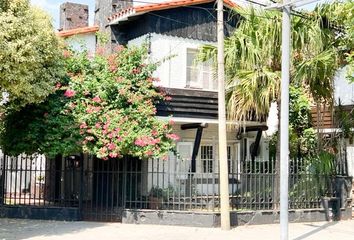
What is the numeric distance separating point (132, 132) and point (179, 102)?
310 centimetres

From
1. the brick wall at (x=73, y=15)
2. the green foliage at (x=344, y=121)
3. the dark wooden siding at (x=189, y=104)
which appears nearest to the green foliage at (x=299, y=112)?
the green foliage at (x=344, y=121)

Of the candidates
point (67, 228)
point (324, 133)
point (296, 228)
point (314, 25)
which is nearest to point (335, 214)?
point (296, 228)

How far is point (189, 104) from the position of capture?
658 inches

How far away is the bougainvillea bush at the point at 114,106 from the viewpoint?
1382cm

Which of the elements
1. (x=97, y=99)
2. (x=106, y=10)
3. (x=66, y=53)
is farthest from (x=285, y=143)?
(x=106, y=10)

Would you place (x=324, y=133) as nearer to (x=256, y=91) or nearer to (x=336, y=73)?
(x=336, y=73)

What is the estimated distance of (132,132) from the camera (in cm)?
1381

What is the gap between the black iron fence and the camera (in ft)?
48.0

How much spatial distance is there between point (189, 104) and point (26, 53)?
6.01 metres

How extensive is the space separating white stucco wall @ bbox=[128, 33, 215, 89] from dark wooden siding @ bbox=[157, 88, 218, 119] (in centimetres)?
103

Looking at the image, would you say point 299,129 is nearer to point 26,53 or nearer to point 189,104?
point 189,104

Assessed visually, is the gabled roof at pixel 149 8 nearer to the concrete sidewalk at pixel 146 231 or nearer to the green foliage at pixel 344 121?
the green foliage at pixel 344 121

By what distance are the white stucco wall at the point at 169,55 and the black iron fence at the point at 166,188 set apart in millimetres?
2980

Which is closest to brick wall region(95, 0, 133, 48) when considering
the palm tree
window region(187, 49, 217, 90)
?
window region(187, 49, 217, 90)
